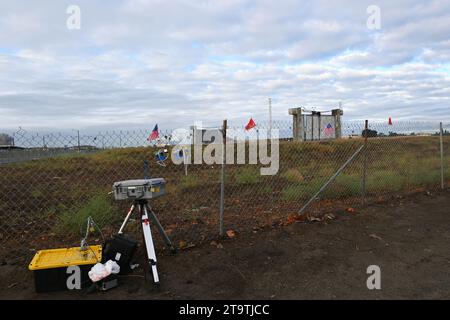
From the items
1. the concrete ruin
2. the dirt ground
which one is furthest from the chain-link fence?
the concrete ruin

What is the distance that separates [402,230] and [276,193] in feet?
11.8

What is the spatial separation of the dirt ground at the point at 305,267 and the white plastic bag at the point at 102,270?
23 cm

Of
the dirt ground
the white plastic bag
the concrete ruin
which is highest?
the concrete ruin

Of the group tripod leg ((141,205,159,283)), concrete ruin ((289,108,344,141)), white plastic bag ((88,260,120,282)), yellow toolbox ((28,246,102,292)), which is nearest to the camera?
white plastic bag ((88,260,120,282))

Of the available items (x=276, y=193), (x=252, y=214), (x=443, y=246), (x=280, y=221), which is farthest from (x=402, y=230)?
(x=276, y=193)

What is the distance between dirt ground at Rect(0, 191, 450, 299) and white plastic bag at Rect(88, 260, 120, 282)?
0.75 feet

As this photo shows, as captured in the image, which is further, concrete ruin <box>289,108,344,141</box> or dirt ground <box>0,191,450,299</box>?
concrete ruin <box>289,108,344,141</box>

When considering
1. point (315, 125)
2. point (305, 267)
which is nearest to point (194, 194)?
point (305, 267)

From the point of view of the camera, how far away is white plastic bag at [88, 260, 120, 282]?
11.4 ft

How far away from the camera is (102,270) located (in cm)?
353

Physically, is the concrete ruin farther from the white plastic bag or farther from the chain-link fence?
the white plastic bag

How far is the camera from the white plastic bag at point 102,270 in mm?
3484

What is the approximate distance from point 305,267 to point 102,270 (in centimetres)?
237
